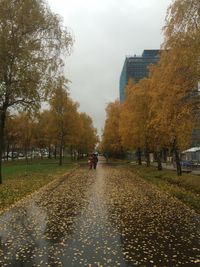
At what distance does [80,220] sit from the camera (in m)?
13.8

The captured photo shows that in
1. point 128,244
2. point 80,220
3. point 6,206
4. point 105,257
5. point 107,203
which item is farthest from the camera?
point 107,203

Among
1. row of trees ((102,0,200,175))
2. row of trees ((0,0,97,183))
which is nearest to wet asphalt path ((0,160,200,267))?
row of trees ((102,0,200,175))

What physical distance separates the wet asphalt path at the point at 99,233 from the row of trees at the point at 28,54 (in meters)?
10.1

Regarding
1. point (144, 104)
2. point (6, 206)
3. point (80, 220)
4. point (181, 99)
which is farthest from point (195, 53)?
point (144, 104)

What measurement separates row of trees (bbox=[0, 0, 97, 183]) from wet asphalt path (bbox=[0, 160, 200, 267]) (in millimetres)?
10060

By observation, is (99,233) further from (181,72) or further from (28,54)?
(28,54)

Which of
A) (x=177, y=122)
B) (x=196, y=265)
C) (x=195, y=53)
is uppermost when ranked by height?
(x=195, y=53)

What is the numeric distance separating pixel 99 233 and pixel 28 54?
17055mm

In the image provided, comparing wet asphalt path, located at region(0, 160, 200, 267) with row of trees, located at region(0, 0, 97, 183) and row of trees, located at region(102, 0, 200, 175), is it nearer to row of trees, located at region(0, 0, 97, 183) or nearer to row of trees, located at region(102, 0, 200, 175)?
row of trees, located at region(102, 0, 200, 175)

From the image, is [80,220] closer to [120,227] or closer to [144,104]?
[120,227]

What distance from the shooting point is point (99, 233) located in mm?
11586

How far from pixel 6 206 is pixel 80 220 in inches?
181

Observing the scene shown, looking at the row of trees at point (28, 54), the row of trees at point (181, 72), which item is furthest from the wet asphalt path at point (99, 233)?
the row of trees at point (28, 54)

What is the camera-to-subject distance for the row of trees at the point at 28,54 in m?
26.1
